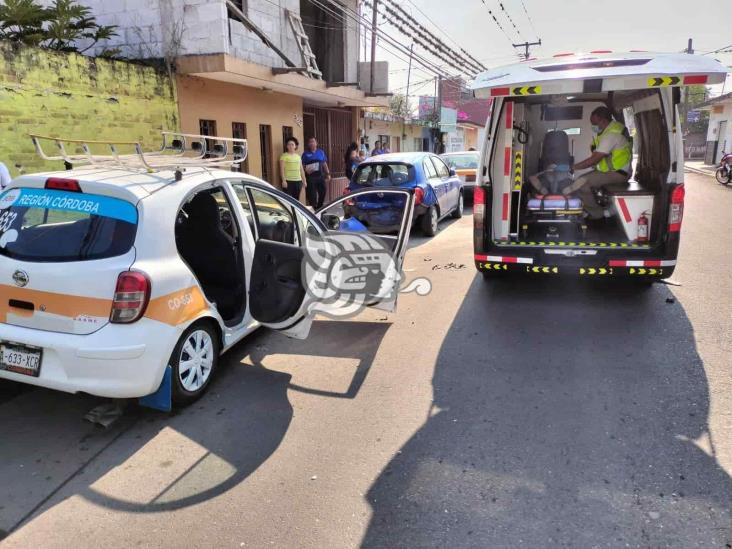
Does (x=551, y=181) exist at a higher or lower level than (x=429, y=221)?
higher

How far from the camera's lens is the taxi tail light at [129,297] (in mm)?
3062

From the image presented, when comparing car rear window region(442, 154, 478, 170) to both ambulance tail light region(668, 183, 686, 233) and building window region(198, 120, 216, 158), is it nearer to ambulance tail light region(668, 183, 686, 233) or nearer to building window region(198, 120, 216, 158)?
building window region(198, 120, 216, 158)

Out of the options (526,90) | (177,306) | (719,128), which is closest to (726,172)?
(719,128)

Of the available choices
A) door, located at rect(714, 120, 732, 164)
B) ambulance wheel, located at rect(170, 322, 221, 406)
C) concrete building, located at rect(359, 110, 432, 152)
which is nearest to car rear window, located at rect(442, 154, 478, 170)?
concrete building, located at rect(359, 110, 432, 152)

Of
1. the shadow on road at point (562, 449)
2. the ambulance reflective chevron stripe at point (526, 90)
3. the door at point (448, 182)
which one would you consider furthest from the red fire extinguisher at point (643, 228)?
the door at point (448, 182)

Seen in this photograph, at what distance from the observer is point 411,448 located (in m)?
3.10

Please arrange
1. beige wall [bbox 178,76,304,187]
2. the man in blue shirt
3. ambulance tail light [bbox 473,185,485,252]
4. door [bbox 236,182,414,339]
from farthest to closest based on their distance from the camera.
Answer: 1. the man in blue shirt
2. beige wall [bbox 178,76,304,187]
3. ambulance tail light [bbox 473,185,485,252]
4. door [bbox 236,182,414,339]

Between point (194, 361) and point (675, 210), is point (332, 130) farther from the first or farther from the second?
point (194, 361)

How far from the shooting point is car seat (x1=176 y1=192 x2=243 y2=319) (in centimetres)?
427

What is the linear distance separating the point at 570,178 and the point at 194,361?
516 centimetres

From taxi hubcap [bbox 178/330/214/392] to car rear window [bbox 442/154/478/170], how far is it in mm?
11620

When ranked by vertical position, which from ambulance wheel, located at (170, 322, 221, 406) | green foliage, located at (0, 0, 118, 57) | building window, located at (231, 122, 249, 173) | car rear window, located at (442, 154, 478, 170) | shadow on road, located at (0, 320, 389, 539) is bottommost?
shadow on road, located at (0, 320, 389, 539)

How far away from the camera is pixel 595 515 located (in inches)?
98.5

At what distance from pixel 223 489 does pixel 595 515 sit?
5.99ft
